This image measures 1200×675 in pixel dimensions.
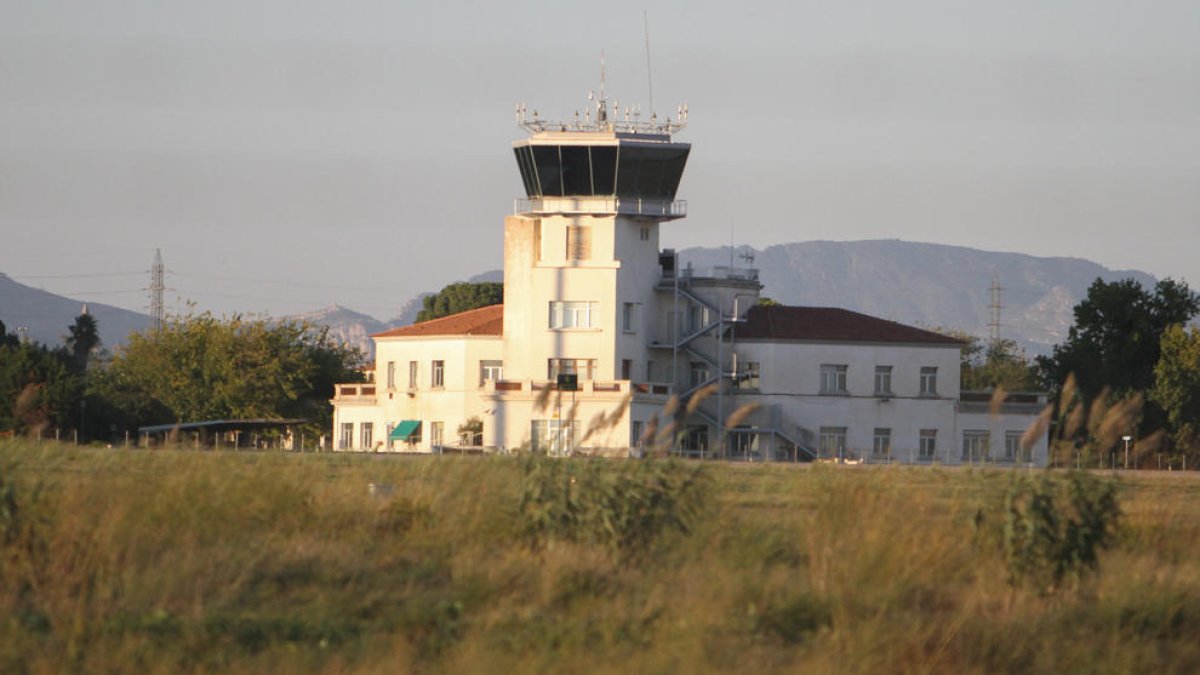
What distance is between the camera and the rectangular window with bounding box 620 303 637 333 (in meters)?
90.2

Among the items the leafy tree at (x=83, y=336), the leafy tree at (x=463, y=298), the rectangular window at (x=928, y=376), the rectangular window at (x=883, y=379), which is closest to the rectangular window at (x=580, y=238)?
the rectangular window at (x=883, y=379)

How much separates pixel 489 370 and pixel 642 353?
7738mm

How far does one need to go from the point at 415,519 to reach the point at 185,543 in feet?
12.1

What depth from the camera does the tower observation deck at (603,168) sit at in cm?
8819

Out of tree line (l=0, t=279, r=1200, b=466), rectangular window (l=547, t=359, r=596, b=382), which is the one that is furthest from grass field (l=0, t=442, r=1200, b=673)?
rectangular window (l=547, t=359, r=596, b=382)

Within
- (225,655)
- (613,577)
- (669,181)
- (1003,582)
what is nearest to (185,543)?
(225,655)

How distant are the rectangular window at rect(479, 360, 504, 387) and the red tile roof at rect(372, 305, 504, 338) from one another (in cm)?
156

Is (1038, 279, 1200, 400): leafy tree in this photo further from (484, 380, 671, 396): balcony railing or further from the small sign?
the small sign

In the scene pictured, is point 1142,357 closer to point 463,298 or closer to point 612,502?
point 612,502

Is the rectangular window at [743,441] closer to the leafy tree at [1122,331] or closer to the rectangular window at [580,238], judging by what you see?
the rectangular window at [580,238]

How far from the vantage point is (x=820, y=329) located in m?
94.2

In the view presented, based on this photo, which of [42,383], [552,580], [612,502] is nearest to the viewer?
[552,580]

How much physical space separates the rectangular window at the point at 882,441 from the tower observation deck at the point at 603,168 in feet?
48.1

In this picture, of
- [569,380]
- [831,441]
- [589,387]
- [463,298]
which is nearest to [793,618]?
[569,380]
